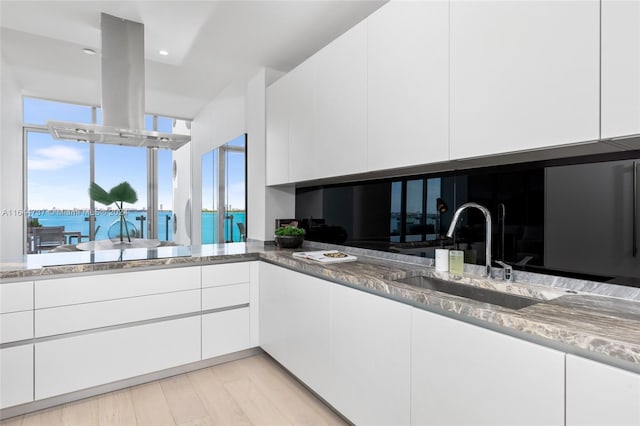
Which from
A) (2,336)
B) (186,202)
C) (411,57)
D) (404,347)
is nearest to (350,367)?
(404,347)

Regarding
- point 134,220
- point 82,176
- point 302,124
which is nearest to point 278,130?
point 302,124

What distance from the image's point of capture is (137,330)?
216 centimetres

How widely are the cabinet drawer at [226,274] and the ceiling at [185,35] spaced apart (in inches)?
71.1

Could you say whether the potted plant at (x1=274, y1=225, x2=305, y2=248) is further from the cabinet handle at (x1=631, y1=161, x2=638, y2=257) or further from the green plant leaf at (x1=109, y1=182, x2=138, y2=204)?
the cabinet handle at (x1=631, y1=161, x2=638, y2=257)

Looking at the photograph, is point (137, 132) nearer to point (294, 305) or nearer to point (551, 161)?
point (294, 305)

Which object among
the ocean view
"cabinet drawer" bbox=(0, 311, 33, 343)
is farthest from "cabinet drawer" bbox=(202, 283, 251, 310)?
the ocean view

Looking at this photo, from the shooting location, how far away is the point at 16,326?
1824 mm

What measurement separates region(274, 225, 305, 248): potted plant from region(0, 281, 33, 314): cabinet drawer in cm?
160

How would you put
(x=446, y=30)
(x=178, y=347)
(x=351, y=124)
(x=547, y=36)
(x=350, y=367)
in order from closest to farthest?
(x=547, y=36) → (x=446, y=30) → (x=350, y=367) → (x=351, y=124) → (x=178, y=347)

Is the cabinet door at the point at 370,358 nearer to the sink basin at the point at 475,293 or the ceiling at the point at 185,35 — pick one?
the sink basin at the point at 475,293

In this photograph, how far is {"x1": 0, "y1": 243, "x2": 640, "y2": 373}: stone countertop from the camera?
2.86 feet

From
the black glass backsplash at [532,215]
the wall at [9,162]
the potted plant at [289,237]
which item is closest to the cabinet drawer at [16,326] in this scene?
the potted plant at [289,237]

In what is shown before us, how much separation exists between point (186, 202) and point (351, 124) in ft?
15.5

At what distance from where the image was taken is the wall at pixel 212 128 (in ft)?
13.5
